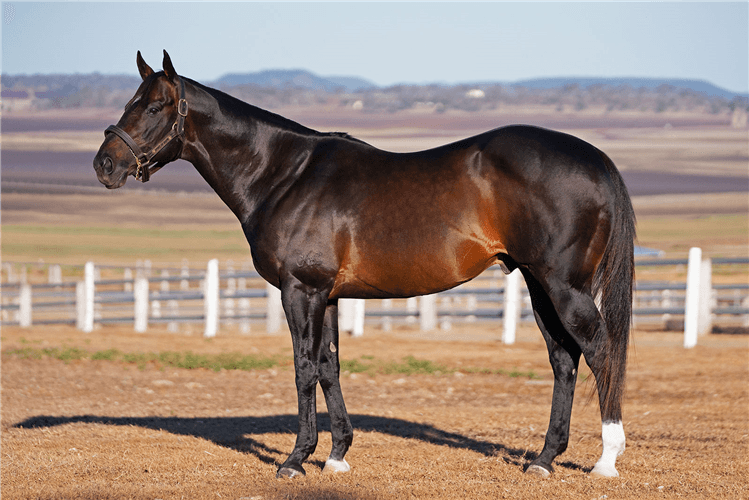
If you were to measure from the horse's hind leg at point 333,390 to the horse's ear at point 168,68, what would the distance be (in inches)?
74.0

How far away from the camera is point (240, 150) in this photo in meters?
5.54

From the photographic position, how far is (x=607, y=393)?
16.2 ft

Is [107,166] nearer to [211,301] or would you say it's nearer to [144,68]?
[144,68]

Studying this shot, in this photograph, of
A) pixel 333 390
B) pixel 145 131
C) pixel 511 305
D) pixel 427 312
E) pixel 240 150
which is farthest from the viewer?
pixel 427 312

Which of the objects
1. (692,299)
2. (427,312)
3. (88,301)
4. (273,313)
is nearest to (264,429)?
(692,299)

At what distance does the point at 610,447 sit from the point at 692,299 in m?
9.75

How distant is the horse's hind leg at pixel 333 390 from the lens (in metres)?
5.37

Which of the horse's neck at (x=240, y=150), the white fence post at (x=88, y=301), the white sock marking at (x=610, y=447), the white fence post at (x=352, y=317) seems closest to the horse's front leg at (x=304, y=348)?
the horse's neck at (x=240, y=150)

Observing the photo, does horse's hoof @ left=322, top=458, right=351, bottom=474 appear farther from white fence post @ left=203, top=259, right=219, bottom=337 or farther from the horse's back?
white fence post @ left=203, top=259, right=219, bottom=337

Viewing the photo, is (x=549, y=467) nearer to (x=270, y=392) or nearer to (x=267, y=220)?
(x=267, y=220)

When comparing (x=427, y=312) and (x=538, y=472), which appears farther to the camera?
(x=427, y=312)

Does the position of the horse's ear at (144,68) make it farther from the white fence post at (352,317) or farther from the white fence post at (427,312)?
the white fence post at (427,312)

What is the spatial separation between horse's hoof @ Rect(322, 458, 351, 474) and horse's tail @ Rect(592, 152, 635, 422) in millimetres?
1725

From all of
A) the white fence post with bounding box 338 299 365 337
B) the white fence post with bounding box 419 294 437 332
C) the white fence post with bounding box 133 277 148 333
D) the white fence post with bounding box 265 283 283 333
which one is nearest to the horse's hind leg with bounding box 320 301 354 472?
the white fence post with bounding box 338 299 365 337
